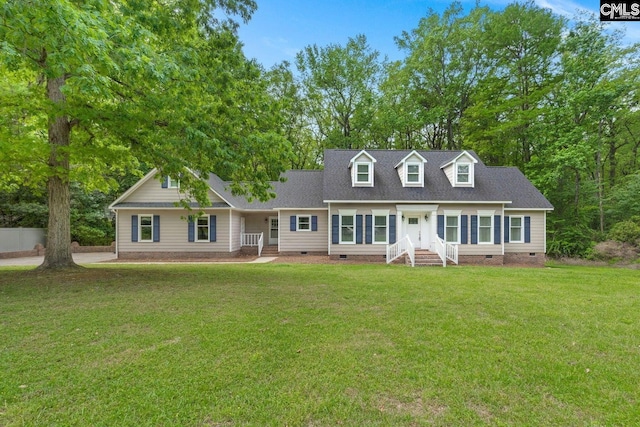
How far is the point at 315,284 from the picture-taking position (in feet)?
28.0

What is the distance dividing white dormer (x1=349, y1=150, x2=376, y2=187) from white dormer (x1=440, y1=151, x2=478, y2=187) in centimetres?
429

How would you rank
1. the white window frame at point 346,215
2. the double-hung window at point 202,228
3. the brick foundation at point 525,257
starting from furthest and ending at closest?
the double-hung window at point 202,228 < the brick foundation at point 525,257 < the white window frame at point 346,215

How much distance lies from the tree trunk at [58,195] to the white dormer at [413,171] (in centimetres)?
1396

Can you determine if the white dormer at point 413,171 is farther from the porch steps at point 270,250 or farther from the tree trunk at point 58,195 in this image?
the tree trunk at point 58,195

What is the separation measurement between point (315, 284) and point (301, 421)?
593 centimetres

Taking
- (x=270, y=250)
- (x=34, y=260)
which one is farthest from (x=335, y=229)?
(x=34, y=260)

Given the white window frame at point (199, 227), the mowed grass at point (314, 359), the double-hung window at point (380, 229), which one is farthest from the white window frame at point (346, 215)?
the mowed grass at point (314, 359)

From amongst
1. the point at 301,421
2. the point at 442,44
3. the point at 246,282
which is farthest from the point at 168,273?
the point at 442,44

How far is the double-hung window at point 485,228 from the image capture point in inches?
623

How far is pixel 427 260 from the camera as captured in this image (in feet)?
45.5

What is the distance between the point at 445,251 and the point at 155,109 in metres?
12.5

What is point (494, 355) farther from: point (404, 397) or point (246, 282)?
point (246, 282)

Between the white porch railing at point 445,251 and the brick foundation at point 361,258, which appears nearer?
the white porch railing at point 445,251

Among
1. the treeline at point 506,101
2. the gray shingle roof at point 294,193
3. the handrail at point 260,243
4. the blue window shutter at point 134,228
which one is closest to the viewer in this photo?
the blue window shutter at point 134,228
